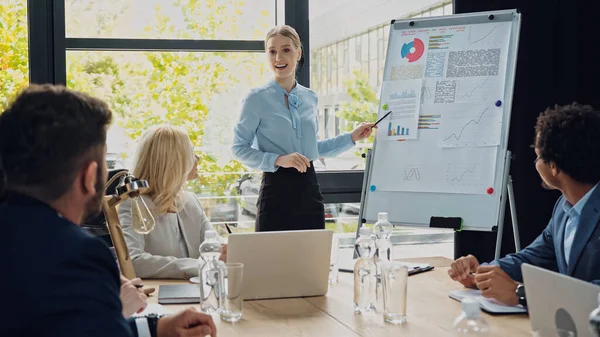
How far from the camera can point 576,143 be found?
2258 mm

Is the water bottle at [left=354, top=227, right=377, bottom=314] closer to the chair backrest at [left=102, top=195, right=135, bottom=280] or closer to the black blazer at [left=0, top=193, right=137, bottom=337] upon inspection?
the chair backrest at [left=102, top=195, right=135, bottom=280]

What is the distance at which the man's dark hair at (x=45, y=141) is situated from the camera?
1230 mm

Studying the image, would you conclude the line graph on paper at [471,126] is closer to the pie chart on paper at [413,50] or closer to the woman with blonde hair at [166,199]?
the pie chart on paper at [413,50]

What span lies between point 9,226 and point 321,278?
3.92 feet

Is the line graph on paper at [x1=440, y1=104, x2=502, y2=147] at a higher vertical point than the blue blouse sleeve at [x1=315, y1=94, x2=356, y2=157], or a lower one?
higher

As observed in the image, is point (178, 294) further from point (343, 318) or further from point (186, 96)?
point (186, 96)

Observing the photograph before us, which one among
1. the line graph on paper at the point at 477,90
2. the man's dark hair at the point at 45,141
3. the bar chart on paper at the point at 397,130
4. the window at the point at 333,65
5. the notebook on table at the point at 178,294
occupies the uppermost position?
the window at the point at 333,65

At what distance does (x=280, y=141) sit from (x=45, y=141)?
2438 mm

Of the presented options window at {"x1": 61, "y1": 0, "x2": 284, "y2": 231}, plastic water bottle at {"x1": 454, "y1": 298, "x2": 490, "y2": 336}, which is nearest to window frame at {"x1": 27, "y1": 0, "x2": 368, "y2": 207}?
window at {"x1": 61, "y1": 0, "x2": 284, "y2": 231}

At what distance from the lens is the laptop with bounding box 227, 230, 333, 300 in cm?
211

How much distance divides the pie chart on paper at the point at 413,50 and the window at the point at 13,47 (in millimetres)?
2032

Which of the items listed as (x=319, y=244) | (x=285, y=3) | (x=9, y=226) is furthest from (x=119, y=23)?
(x=9, y=226)

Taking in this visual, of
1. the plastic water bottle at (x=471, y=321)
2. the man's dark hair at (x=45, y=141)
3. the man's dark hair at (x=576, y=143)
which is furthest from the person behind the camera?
the man's dark hair at (x=576, y=143)

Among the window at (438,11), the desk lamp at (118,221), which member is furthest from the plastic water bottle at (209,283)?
the window at (438,11)
